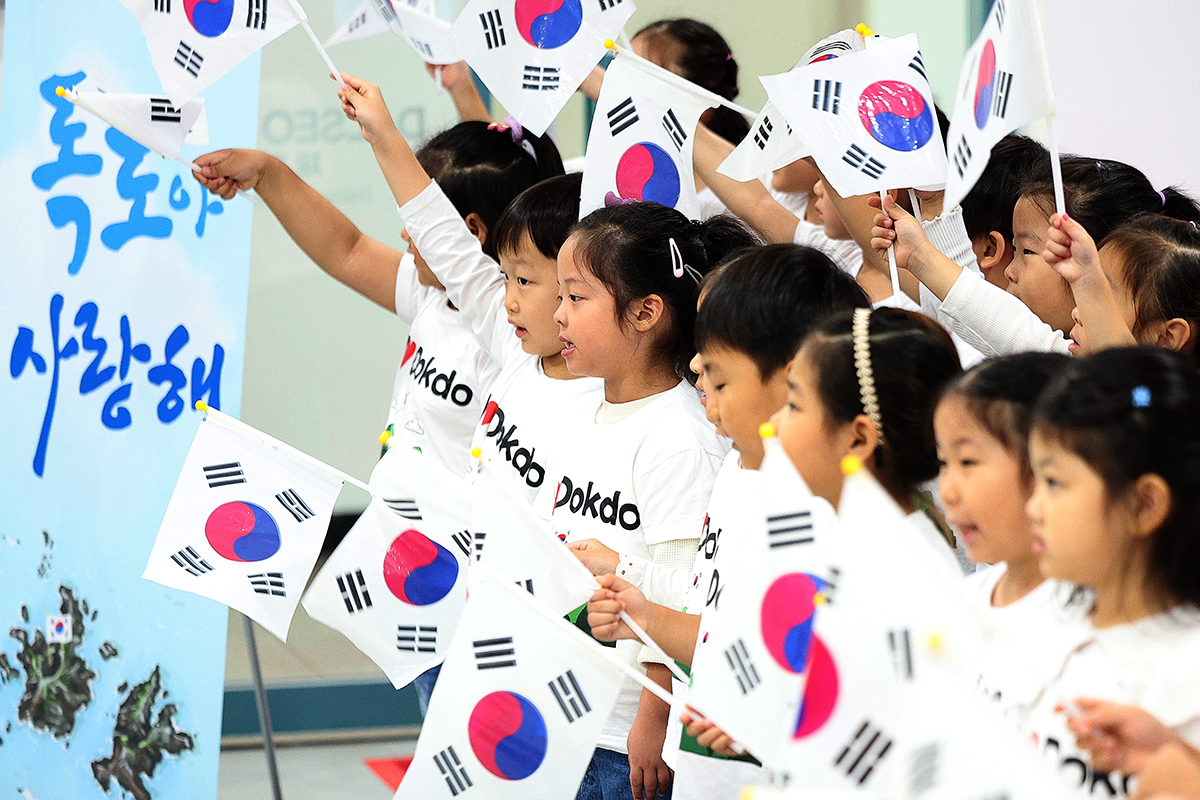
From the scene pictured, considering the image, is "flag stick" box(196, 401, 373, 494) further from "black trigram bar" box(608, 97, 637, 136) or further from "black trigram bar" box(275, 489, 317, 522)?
"black trigram bar" box(608, 97, 637, 136)

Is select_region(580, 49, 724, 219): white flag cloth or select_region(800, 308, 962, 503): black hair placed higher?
select_region(580, 49, 724, 219): white flag cloth

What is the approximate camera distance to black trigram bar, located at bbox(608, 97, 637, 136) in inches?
83.4

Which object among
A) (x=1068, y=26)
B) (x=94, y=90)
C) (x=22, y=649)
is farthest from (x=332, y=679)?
(x=1068, y=26)

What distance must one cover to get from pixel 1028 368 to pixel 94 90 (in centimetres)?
193

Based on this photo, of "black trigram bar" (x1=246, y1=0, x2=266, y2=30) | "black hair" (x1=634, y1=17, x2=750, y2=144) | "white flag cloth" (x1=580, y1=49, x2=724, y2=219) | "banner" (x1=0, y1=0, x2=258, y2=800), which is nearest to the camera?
"white flag cloth" (x1=580, y1=49, x2=724, y2=219)

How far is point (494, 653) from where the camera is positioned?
1391mm

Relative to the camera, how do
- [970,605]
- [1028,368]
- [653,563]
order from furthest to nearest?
Result: [653,563]
[1028,368]
[970,605]

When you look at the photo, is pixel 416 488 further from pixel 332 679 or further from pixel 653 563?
pixel 332 679

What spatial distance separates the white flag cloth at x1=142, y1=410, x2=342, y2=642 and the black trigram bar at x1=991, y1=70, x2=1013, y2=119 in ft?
3.38

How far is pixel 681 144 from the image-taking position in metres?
2.14

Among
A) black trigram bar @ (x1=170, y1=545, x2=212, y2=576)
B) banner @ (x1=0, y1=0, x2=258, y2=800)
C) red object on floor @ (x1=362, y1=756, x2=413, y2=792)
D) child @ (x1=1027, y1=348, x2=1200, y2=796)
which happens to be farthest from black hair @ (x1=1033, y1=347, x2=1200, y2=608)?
red object on floor @ (x1=362, y1=756, x2=413, y2=792)

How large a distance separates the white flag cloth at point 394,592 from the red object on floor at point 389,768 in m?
1.60

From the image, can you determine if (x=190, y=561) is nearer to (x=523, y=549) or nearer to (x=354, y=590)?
(x=354, y=590)

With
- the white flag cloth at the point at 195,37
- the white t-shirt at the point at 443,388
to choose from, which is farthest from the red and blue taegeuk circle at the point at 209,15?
the white t-shirt at the point at 443,388
